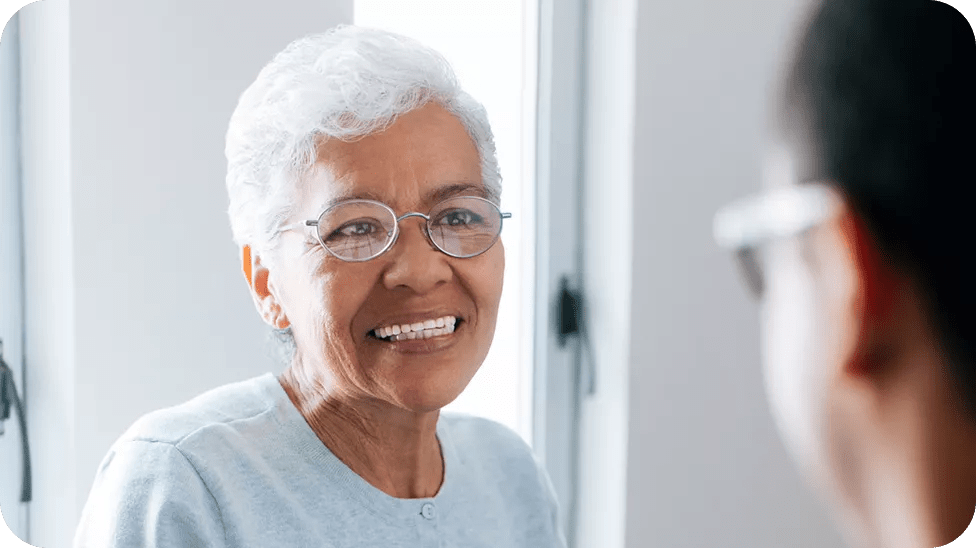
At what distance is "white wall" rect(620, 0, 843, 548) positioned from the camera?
52.2 inches

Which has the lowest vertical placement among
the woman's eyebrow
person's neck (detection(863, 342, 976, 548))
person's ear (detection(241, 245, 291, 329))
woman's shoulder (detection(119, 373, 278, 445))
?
person's neck (detection(863, 342, 976, 548))

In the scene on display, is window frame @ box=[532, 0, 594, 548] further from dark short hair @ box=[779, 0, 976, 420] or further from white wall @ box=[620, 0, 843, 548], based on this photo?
dark short hair @ box=[779, 0, 976, 420]

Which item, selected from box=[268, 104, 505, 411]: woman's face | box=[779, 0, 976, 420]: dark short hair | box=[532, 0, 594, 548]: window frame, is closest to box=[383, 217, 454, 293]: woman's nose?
box=[268, 104, 505, 411]: woman's face

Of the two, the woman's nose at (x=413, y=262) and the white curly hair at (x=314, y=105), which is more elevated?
the white curly hair at (x=314, y=105)

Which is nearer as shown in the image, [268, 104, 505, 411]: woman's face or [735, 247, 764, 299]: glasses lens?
[268, 104, 505, 411]: woman's face

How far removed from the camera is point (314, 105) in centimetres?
80

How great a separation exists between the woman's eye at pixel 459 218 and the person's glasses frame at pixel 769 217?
2.20 feet

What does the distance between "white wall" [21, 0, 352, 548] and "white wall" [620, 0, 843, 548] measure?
1.82ft

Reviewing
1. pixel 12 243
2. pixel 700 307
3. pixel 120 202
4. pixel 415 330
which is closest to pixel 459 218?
pixel 415 330

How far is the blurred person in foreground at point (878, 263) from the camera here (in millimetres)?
1365

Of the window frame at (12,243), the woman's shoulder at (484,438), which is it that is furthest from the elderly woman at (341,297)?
the window frame at (12,243)

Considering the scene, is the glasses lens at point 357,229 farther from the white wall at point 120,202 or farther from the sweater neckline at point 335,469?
the white wall at point 120,202

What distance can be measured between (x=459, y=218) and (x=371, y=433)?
240mm

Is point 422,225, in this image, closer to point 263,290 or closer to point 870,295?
point 263,290
